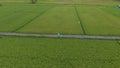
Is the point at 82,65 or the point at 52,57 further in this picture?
the point at 52,57

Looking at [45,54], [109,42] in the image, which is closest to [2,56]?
[45,54]

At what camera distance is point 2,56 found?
1467 cm

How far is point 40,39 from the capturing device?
64.4 feet

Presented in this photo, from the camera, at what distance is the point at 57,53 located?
1541 cm

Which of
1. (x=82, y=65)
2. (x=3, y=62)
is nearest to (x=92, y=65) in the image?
(x=82, y=65)

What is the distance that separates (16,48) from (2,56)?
2.09 metres

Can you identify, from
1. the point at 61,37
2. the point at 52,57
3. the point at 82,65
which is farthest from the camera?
the point at 61,37

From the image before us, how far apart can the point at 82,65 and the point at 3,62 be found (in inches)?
182

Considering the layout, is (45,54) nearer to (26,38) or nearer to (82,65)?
(82,65)

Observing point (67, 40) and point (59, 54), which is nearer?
point (59, 54)

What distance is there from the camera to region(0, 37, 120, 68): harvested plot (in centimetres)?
1330

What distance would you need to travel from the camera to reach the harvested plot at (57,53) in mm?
13297

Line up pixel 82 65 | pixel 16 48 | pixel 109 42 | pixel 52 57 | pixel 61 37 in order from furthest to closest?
pixel 61 37 < pixel 109 42 < pixel 16 48 < pixel 52 57 < pixel 82 65

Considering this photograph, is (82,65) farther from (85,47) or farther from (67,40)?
(67,40)
